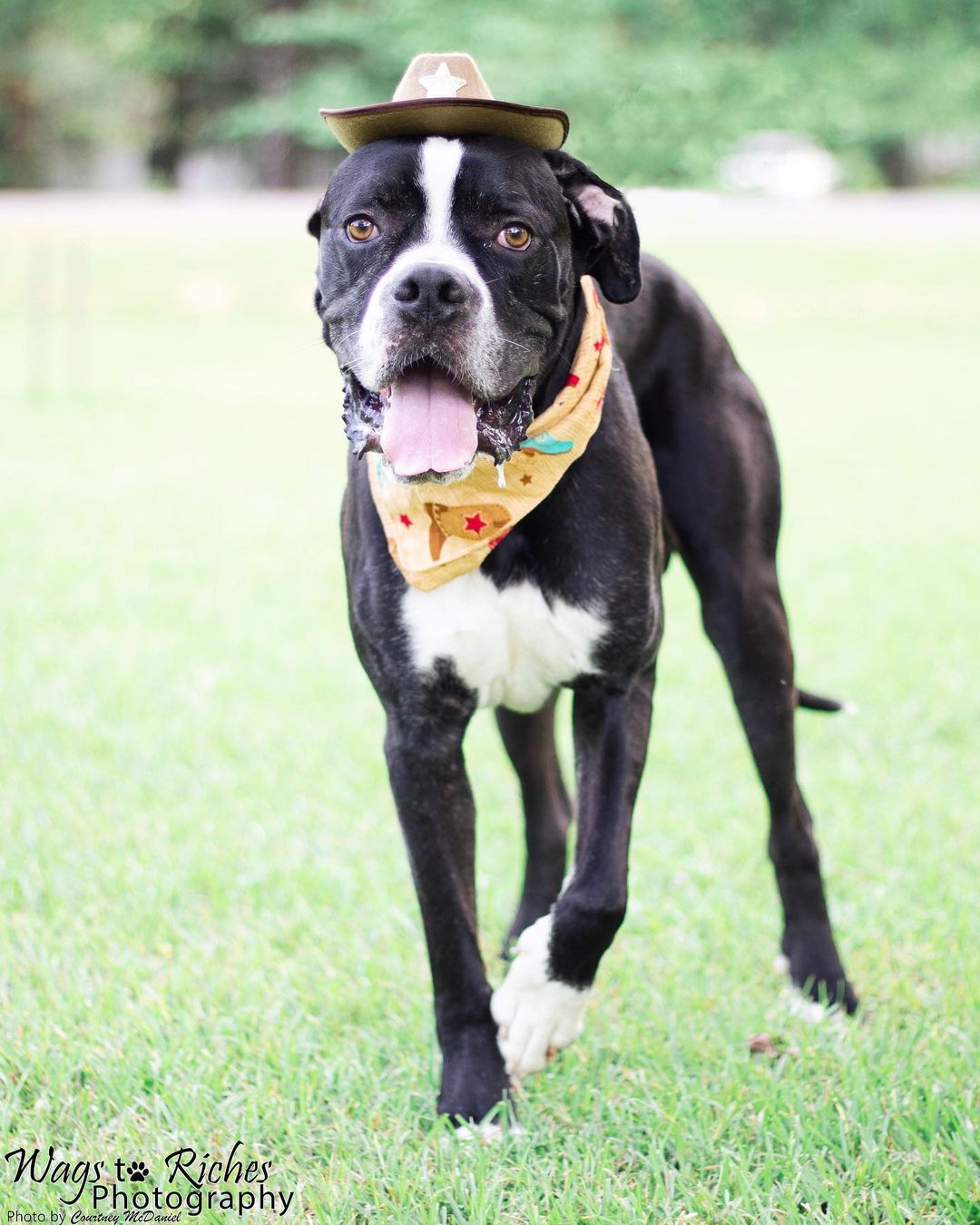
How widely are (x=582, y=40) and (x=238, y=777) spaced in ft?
78.9

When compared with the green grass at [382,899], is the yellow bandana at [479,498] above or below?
above

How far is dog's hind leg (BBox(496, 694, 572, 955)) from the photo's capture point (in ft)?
12.5

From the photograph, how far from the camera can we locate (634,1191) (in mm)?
2674

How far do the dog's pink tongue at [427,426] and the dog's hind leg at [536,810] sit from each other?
1.13 m

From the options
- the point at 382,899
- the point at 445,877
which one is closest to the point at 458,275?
the point at 445,877

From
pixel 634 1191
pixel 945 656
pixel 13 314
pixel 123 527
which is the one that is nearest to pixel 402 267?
pixel 634 1191

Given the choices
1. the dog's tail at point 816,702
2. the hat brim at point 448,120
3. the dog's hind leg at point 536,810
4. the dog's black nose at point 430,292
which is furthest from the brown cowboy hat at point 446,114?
the dog's tail at point 816,702

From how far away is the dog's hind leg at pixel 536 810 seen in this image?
382 centimetres

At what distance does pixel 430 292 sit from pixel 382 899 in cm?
185

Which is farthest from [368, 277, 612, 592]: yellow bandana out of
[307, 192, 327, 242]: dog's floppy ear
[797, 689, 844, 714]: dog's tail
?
[797, 689, 844, 714]: dog's tail

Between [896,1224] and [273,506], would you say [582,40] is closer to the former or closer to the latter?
[273,506]

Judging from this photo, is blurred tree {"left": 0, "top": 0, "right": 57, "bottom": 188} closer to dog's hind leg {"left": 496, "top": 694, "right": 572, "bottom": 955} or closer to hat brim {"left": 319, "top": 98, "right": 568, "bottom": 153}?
dog's hind leg {"left": 496, "top": 694, "right": 572, "bottom": 955}

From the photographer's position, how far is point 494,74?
25.3m

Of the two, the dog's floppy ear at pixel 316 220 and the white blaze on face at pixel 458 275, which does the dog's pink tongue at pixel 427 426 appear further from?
the dog's floppy ear at pixel 316 220
